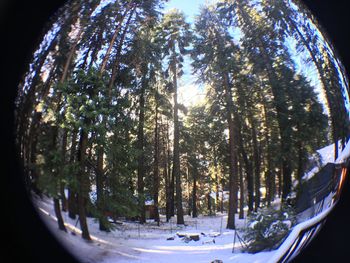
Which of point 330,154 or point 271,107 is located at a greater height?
point 271,107

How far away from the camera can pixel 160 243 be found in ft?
8.11

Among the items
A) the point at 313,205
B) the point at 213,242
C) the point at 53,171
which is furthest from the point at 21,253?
the point at 313,205

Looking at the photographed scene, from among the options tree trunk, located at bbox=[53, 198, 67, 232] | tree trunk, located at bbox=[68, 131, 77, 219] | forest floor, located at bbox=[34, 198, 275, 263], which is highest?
tree trunk, located at bbox=[68, 131, 77, 219]

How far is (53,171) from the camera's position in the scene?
2.40 meters

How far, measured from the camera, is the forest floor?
2453 millimetres

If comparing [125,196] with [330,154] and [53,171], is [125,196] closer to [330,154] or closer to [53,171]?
[53,171]

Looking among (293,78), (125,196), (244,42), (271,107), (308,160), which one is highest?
(244,42)

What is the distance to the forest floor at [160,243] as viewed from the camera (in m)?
2.45

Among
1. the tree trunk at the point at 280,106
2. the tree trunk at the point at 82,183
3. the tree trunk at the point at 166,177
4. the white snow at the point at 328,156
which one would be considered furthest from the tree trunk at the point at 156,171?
the white snow at the point at 328,156

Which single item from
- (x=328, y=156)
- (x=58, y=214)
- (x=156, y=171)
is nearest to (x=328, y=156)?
(x=328, y=156)

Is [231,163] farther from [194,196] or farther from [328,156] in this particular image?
[328,156]

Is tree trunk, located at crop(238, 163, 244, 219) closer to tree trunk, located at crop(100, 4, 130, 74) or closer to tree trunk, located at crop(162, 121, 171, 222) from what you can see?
Result: tree trunk, located at crop(162, 121, 171, 222)

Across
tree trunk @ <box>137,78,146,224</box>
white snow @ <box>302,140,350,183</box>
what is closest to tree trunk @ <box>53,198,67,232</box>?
tree trunk @ <box>137,78,146,224</box>

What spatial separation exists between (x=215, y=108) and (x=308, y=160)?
0.79 meters
